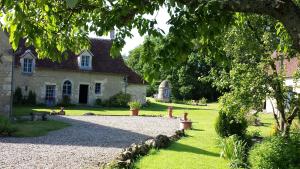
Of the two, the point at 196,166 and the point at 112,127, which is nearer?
the point at 196,166

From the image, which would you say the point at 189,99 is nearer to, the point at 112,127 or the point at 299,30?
the point at 112,127

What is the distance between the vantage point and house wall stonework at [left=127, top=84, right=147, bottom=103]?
41781 mm

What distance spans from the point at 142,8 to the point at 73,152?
8.85 meters

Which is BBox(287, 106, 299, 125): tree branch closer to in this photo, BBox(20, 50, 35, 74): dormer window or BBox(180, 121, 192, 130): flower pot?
BBox(180, 121, 192, 130): flower pot

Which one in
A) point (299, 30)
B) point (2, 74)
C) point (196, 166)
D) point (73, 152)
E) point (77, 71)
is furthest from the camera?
point (77, 71)

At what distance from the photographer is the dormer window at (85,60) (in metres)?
38.6

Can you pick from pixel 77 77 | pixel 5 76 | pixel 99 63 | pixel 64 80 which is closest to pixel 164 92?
pixel 99 63

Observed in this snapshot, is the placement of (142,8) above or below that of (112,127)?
above

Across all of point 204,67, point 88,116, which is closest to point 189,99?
point 204,67

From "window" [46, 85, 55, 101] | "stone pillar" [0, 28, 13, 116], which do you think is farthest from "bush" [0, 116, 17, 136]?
"window" [46, 85, 55, 101]

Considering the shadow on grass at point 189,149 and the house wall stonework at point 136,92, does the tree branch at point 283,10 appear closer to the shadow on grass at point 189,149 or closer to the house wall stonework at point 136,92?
the shadow on grass at point 189,149

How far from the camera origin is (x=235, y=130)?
51.0ft

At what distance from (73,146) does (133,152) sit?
328cm

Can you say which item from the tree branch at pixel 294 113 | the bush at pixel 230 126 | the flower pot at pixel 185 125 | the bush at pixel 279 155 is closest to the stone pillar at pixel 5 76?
the flower pot at pixel 185 125
